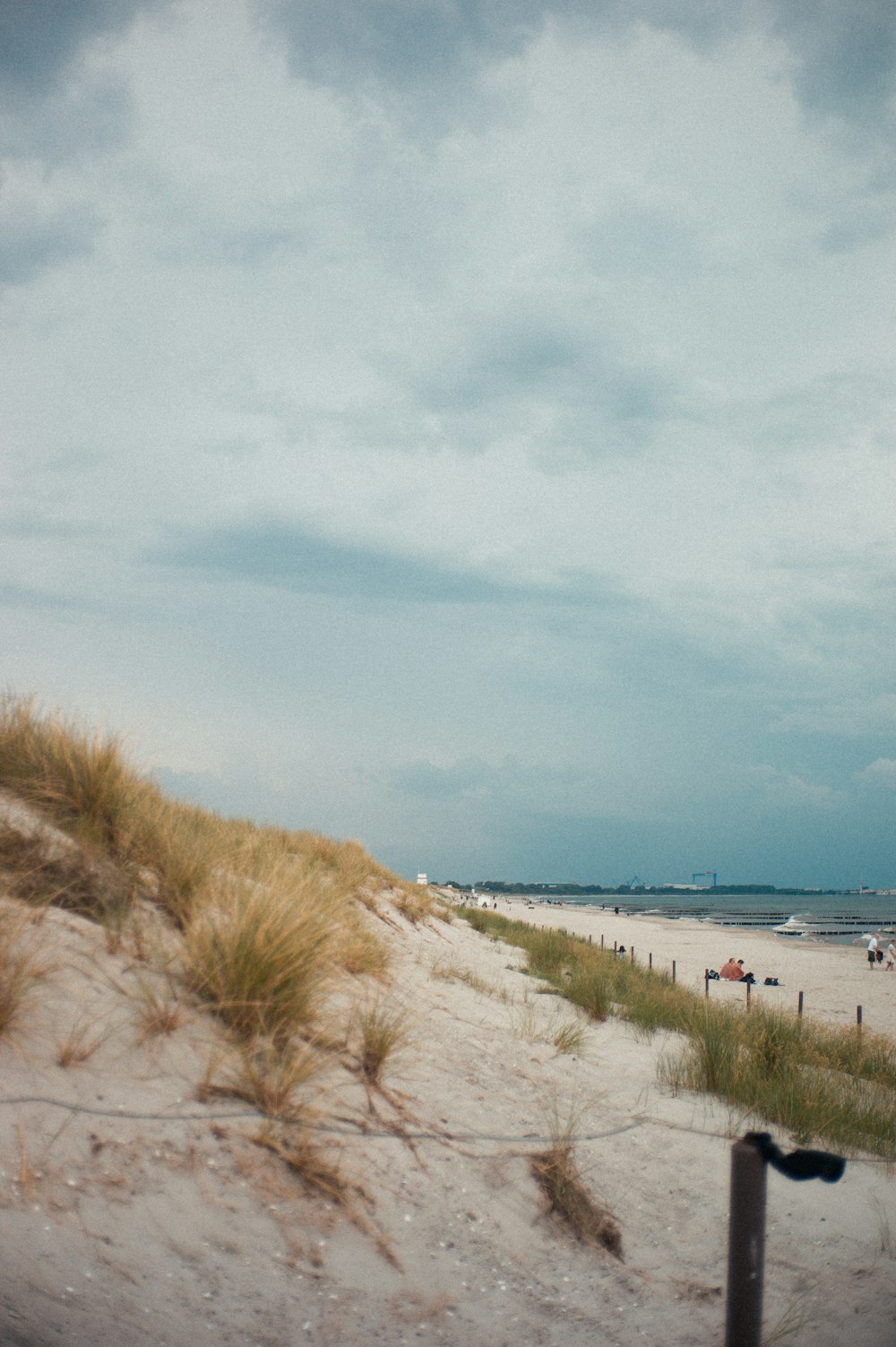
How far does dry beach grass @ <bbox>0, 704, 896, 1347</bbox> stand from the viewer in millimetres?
3311

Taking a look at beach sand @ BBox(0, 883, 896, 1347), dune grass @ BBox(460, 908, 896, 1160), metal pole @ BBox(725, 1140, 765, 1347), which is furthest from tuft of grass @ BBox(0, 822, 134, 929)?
dune grass @ BBox(460, 908, 896, 1160)

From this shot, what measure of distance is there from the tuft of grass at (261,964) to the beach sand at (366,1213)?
23 cm

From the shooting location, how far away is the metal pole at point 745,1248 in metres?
2.27

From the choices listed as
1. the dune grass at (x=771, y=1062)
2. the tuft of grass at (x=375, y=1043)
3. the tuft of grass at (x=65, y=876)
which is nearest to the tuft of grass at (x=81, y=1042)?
the tuft of grass at (x=65, y=876)

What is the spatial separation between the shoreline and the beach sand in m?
6.83

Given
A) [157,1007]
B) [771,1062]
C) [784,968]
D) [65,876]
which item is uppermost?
[65,876]

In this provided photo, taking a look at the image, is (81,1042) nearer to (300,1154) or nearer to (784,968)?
(300,1154)

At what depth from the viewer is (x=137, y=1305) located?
10.2 feet

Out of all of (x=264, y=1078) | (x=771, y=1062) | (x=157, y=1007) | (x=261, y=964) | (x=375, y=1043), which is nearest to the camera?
(x=264, y=1078)

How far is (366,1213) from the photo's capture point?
12.6 ft

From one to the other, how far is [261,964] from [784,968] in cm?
3173

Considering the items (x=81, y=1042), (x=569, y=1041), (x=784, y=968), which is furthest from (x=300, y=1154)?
(x=784, y=968)

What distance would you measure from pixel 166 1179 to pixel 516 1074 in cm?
295

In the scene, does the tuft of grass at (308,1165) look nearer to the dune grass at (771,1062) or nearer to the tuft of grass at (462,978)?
the dune grass at (771,1062)
